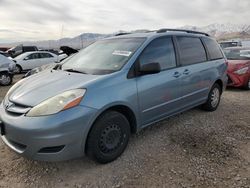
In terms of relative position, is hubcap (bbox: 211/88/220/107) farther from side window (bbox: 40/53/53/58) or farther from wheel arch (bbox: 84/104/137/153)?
side window (bbox: 40/53/53/58)

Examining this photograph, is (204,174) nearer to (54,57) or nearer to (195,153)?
(195,153)

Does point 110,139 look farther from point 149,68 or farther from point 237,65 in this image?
point 237,65

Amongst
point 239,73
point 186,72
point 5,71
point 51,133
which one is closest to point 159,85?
point 186,72

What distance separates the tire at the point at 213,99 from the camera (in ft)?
17.0

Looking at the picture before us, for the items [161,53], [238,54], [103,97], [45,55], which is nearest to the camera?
[103,97]

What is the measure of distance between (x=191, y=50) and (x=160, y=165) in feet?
7.79

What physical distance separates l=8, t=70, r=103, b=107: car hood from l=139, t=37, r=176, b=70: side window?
0.88 m

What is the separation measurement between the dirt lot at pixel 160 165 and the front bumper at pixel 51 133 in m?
0.37

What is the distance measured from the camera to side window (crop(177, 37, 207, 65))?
4.32 metres

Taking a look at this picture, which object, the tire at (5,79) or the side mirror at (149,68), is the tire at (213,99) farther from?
the tire at (5,79)

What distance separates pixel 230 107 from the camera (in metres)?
5.75

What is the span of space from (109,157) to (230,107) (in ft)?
12.3

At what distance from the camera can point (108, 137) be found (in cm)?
314

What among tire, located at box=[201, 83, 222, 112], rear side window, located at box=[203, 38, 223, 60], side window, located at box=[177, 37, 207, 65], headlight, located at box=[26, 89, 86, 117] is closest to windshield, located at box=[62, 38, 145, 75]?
headlight, located at box=[26, 89, 86, 117]
